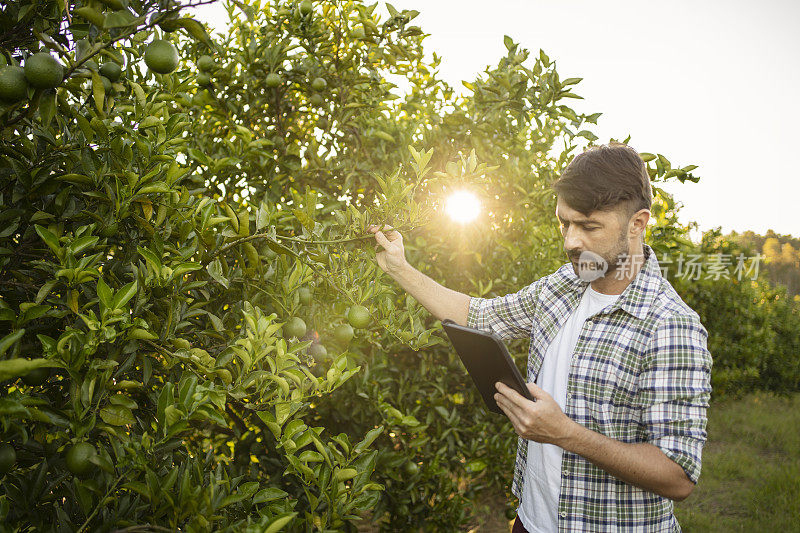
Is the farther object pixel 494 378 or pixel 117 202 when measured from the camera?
pixel 494 378

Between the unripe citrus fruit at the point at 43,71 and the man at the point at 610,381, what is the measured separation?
3.54 ft

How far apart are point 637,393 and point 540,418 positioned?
355 millimetres

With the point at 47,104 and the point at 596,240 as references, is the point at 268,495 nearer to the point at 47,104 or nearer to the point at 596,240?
the point at 47,104

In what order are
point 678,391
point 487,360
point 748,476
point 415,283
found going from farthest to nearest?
point 748,476 → point 415,283 → point 487,360 → point 678,391

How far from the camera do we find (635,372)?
1.66 m

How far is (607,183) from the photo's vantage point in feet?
5.75

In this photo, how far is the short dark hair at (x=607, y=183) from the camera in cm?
175

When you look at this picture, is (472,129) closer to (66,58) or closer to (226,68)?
(226,68)

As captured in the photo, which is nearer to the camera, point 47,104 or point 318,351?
point 47,104

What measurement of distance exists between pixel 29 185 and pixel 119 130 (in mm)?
283

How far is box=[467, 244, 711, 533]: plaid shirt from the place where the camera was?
1.51m

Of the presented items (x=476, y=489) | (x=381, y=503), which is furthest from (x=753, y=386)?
(x=381, y=503)

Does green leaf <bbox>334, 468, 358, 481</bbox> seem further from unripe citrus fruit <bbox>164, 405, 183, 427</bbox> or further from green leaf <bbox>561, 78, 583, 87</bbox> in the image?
green leaf <bbox>561, 78, 583, 87</bbox>

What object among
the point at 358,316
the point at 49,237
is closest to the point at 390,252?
the point at 358,316
